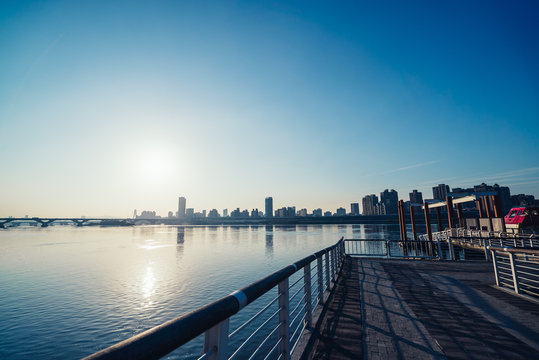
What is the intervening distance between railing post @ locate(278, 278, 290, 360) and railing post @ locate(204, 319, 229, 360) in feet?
5.65

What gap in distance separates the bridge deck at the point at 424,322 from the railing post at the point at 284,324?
0.67 meters

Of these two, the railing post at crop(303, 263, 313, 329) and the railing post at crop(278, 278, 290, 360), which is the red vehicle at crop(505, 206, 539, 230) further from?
the railing post at crop(278, 278, 290, 360)

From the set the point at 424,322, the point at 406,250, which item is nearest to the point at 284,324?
the point at 424,322

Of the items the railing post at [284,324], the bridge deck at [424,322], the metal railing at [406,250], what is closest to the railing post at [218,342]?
the railing post at [284,324]

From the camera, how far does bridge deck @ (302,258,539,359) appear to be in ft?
13.8

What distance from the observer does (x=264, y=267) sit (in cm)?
2584

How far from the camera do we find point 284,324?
3635mm

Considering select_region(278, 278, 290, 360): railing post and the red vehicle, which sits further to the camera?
the red vehicle

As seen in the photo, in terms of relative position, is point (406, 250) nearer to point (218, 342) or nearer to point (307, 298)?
point (307, 298)

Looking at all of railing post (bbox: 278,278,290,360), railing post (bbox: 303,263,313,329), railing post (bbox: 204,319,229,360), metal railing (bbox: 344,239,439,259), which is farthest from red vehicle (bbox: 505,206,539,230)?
railing post (bbox: 204,319,229,360)

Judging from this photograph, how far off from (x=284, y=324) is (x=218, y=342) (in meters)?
2.02

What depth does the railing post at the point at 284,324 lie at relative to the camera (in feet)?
11.5

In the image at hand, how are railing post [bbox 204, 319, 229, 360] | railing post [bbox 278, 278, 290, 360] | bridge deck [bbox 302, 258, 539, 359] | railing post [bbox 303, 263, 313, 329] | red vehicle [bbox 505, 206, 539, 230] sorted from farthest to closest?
red vehicle [bbox 505, 206, 539, 230], railing post [bbox 303, 263, 313, 329], bridge deck [bbox 302, 258, 539, 359], railing post [bbox 278, 278, 290, 360], railing post [bbox 204, 319, 229, 360]

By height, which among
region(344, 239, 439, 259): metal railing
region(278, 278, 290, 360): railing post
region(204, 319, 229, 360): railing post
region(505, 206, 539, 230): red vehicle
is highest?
region(505, 206, 539, 230): red vehicle
